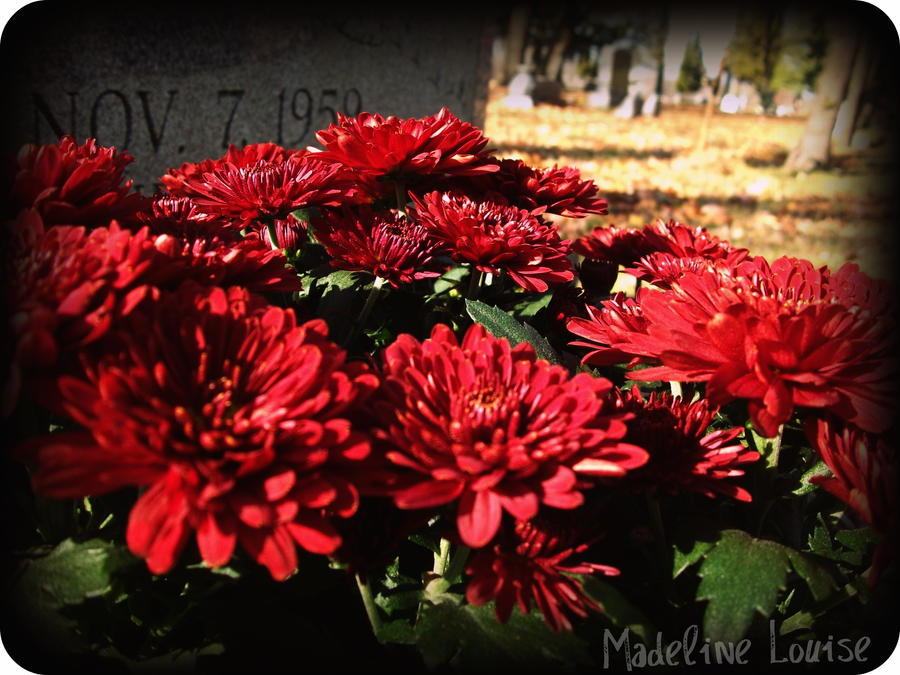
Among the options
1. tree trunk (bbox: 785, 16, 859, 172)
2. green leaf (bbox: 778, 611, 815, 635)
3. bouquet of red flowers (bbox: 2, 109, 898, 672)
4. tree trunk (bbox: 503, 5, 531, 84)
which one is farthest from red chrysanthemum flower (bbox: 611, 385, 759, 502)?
tree trunk (bbox: 503, 5, 531, 84)

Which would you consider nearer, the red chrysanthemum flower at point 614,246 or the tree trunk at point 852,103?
the red chrysanthemum flower at point 614,246

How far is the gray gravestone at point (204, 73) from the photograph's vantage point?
272 centimetres

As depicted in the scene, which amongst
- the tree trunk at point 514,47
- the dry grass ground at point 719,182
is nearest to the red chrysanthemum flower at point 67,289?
the dry grass ground at point 719,182

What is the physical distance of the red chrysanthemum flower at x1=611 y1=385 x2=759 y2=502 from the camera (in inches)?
33.5

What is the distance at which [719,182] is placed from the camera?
10195 mm

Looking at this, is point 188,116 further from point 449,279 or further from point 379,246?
point 379,246

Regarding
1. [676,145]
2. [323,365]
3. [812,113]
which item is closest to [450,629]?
[323,365]

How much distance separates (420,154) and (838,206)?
9.44m

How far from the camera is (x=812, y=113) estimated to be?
461 inches

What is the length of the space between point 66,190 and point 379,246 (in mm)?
451

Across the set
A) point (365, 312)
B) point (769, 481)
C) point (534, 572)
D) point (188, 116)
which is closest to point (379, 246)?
point (365, 312)

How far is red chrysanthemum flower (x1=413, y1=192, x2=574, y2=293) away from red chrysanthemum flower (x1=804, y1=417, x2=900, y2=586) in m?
0.45

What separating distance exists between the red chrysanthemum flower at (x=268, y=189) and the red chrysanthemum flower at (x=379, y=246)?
5 cm
